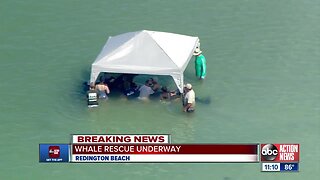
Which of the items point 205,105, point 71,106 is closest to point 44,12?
point 71,106

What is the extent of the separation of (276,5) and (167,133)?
38.5 ft

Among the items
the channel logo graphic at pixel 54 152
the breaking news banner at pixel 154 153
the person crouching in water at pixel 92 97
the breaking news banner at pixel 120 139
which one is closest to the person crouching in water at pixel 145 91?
the person crouching in water at pixel 92 97

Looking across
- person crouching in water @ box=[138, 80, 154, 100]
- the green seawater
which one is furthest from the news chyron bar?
person crouching in water @ box=[138, 80, 154, 100]

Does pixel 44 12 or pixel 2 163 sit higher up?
pixel 44 12

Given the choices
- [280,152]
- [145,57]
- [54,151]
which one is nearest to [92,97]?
[145,57]

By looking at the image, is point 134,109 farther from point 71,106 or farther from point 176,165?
point 176,165

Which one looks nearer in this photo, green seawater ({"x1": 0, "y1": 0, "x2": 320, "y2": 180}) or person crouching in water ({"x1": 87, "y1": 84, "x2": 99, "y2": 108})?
green seawater ({"x1": 0, "y1": 0, "x2": 320, "y2": 180})

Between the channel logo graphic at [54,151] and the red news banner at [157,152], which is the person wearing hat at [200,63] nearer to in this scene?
the red news banner at [157,152]

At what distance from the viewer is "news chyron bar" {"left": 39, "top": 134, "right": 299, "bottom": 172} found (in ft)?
70.6

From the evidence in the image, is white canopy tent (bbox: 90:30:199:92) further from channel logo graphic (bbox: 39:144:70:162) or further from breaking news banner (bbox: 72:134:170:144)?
channel logo graphic (bbox: 39:144:70:162)

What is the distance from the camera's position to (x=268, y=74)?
89.6 ft

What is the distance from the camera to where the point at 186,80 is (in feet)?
87.9

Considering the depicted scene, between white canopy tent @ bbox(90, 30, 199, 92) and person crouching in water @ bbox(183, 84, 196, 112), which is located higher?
white canopy tent @ bbox(90, 30, 199, 92)

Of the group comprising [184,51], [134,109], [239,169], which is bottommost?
[239,169]
